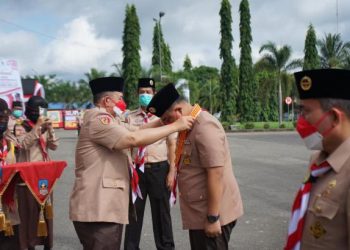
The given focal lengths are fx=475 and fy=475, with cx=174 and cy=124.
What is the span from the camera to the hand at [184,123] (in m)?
3.40

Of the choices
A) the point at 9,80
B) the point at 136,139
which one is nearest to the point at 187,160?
the point at 136,139

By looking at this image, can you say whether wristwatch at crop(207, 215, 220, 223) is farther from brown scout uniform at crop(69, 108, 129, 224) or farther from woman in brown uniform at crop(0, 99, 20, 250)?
woman in brown uniform at crop(0, 99, 20, 250)

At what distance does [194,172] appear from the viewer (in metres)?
3.52

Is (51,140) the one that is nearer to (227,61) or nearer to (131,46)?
(131,46)

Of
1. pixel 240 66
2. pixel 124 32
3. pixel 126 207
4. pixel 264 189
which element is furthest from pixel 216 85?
pixel 126 207

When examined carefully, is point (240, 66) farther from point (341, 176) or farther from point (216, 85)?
point (341, 176)

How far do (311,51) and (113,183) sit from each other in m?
44.3

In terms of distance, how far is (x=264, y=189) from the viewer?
9.44 m

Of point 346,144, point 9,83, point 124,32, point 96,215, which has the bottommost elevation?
point 96,215

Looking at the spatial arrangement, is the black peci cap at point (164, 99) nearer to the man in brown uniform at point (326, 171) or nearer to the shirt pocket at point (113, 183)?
the shirt pocket at point (113, 183)

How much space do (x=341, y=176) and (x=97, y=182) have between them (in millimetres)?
2214

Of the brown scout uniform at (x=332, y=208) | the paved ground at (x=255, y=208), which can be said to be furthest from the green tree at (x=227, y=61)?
the brown scout uniform at (x=332, y=208)

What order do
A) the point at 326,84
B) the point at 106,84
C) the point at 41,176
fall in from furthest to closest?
the point at 41,176 < the point at 106,84 < the point at 326,84

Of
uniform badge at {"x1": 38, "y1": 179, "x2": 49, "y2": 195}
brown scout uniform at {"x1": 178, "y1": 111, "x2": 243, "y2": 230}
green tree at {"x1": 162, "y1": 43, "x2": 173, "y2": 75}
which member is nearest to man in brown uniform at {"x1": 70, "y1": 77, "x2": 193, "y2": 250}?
brown scout uniform at {"x1": 178, "y1": 111, "x2": 243, "y2": 230}
